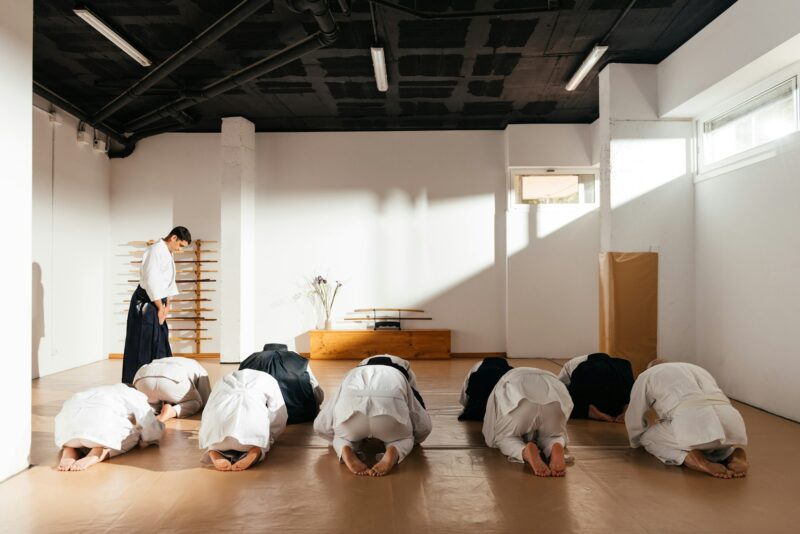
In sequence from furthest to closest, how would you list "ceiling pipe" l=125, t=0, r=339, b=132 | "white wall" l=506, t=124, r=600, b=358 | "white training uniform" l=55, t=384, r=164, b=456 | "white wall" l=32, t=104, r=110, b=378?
"white wall" l=506, t=124, r=600, b=358 → "white wall" l=32, t=104, r=110, b=378 → "ceiling pipe" l=125, t=0, r=339, b=132 → "white training uniform" l=55, t=384, r=164, b=456

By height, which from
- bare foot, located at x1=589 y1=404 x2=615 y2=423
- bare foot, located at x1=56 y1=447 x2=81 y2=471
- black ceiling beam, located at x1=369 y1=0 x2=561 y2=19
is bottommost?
A: bare foot, located at x1=589 y1=404 x2=615 y2=423

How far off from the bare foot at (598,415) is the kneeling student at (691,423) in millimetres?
949

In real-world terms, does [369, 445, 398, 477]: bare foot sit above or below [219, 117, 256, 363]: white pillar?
below

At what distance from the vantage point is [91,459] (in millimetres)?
3572

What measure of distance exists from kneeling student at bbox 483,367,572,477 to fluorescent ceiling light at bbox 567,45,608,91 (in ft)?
12.1

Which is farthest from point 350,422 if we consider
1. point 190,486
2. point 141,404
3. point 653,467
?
point 653,467

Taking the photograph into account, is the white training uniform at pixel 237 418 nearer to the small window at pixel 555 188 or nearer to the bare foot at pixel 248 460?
the bare foot at pixel 248 460

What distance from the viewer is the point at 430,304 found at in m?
9.05

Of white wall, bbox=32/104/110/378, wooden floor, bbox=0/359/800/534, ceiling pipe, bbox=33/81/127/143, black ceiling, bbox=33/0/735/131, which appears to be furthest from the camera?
white wall, bbox=32/104/110/378

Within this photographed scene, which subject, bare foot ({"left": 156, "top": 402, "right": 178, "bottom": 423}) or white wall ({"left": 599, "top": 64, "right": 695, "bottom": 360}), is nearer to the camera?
bare foot ({"left": 156, "top": 402, "right": 178, "bottom": 423})

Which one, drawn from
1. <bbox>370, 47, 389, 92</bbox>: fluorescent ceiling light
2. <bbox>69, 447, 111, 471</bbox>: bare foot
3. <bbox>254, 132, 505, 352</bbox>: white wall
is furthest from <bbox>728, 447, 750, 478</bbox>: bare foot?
<bbox>254, 132, 505, 352</bbox>: white wall

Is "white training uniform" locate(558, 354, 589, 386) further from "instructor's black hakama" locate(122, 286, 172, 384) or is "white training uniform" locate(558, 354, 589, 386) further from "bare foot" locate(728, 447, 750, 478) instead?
"instructor's black hakama" locate(122, 286, 172, 384)

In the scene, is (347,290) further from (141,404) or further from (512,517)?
(512,517)

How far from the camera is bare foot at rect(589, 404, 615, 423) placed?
4770mm
